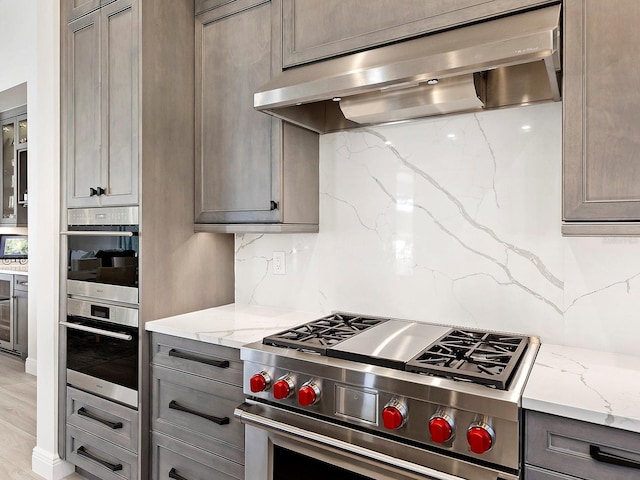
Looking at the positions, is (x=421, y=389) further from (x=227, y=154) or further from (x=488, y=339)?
(x=227, y=154)

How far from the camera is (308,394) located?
4.87ft

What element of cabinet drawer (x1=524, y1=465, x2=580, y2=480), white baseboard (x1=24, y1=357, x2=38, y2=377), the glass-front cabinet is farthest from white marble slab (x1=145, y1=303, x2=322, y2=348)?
the glass-front cabinet

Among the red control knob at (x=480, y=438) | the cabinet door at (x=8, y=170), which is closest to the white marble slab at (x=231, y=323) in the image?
the red control knob at (x=480, y=438)

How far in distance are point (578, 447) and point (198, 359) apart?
1.37m

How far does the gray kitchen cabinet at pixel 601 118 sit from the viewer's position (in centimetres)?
130

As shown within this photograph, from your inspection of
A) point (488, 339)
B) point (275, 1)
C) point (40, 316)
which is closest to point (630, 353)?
point (488, 339)

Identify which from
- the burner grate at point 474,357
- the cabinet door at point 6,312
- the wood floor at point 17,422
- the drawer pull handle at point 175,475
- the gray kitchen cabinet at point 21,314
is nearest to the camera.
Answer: the burner grate at point 474,357

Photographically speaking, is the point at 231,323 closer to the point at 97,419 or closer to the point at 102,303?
the point at 102,303

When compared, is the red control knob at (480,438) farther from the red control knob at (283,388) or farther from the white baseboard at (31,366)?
the white baseboard at (31,366)

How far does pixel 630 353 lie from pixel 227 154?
1.82m

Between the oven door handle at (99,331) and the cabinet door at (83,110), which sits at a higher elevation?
the cabinet door at (83,110)

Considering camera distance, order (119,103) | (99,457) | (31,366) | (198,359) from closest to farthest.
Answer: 1. (198,359)
2. (119,103)
3. (99,457)
4. (31,366)

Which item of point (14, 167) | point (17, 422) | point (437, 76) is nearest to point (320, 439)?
point (437, 76)

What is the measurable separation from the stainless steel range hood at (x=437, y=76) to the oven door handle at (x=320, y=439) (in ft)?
3.83
